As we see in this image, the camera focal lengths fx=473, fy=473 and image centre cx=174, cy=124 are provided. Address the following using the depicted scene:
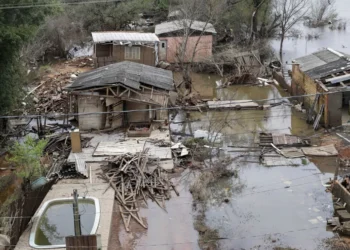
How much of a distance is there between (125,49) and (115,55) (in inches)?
31.7

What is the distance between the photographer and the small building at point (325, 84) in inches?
898

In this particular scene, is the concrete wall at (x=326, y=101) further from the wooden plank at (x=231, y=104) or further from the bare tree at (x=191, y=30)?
the bare tree at (x=191, y=30)

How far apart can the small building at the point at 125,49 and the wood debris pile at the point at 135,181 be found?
14.5m

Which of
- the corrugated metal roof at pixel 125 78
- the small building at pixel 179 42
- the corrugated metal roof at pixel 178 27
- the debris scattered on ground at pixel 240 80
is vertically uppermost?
the corrugated metal roof at pixel 178 27

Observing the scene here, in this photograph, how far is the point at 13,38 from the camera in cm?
1861

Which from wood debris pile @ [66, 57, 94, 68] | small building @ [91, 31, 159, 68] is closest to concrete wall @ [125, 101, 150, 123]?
small building @ [91, 31, 159, 68]

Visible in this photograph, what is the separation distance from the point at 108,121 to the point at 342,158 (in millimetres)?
10687

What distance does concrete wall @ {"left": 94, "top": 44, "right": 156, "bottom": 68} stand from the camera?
3241 centimetres

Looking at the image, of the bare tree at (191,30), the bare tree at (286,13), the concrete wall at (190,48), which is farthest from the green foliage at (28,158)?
the bare tree at (286,13)

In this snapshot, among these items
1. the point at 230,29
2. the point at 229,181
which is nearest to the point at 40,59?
the point at 230,29

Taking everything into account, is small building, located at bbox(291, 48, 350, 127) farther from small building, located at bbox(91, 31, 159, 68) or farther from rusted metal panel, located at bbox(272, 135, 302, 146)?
small building, located at bbox(91, 31, 159, 68)

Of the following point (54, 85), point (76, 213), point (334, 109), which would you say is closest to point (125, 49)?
point (54, 85)

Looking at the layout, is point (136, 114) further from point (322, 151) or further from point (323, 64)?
point (323, 64)

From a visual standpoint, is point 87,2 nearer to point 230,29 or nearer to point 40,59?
point 40,59
